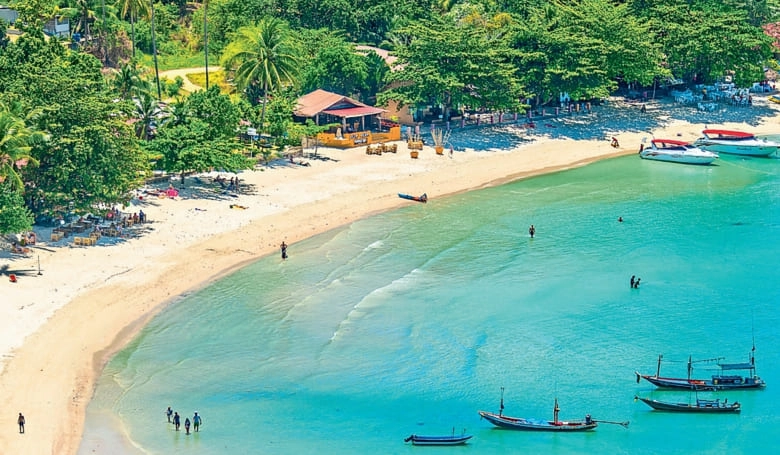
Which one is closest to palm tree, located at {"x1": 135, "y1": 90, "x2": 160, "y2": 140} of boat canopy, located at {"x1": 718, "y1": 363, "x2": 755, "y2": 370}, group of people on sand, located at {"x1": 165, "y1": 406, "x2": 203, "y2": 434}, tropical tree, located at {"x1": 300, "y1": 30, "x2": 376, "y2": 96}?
tropical tree, located at {"x1": 300, "y1": 30, "x2": 376, "y2": 96}

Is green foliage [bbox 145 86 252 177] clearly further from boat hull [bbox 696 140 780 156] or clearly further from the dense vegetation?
boat hull [bbox 696 140 780 156]

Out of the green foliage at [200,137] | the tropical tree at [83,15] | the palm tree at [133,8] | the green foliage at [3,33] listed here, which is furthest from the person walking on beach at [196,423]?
the tropical tree at [83,15]

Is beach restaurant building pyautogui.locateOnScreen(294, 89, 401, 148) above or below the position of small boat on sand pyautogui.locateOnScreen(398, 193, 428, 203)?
above

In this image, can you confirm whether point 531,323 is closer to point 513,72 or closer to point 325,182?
point 325,182

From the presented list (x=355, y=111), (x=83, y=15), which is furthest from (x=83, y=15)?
(x=355, y=111)

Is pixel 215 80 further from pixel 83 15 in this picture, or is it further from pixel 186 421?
pixel 186 421

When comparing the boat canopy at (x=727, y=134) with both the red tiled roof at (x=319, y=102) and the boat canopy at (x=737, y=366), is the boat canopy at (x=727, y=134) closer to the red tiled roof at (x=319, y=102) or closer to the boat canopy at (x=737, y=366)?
the red tiled roof at (x=319, y=102)

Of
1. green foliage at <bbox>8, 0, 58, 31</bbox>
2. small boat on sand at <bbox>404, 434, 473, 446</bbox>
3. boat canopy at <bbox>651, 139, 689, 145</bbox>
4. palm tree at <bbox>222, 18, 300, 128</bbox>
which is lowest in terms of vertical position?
small boat on sand at <bbox>404, 434, 473, 446</bbox>
